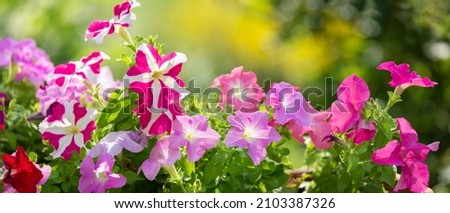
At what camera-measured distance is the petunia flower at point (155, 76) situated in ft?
4.15

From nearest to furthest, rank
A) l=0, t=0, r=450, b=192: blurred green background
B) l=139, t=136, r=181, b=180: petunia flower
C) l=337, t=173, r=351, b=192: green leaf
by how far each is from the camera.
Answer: l=139, t=136, r=181, b=180: petunia flower → l=337, t=173, r=351, b=192: green leaf → l=0, t=0, r=450, b=192: blurred green background

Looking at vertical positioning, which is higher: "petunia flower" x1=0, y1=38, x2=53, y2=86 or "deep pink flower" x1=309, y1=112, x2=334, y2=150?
"petunia flower" x1=0, y1=38, x2=53, y2=86

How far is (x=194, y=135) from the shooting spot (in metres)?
1.28

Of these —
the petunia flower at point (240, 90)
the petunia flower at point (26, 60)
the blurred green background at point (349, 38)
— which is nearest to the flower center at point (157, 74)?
the petunia flower at point (240, 90)

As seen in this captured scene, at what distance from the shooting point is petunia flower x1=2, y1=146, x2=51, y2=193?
127 cm

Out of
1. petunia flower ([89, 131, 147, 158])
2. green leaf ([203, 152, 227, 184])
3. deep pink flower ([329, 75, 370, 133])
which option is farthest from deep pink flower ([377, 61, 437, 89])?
petunia flower ([89, 131, 147, 158])

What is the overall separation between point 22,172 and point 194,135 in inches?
10.7

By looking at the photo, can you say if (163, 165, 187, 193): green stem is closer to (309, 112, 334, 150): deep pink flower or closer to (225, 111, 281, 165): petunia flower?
(225, 111, 281, 165): petunia flower

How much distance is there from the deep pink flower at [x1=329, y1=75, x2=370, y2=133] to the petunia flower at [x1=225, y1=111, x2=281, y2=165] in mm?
108

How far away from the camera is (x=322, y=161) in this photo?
5.10 feet

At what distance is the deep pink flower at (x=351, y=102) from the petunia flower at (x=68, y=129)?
1.32ft

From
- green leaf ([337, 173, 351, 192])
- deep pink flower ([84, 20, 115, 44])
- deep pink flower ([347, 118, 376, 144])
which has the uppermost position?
deep pink flower ([84, 20, 115, 44])

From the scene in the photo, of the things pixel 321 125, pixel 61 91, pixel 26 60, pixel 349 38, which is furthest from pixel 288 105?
pixel 349 38
